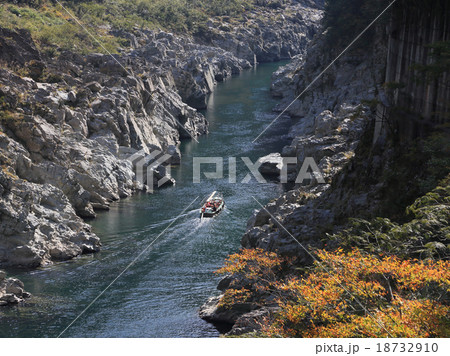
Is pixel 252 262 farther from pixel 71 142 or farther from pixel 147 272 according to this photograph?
pixel 71 142

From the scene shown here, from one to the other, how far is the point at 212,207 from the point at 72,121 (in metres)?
14.8

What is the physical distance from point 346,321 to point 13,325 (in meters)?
15.8

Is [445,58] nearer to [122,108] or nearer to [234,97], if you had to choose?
[122,108]

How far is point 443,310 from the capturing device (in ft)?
48.9

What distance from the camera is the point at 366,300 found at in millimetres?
17281

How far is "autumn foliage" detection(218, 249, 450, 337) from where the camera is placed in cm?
1488

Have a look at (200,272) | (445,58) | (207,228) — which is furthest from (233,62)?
(445,58)

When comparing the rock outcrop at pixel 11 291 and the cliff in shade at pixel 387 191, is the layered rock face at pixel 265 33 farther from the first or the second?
the rock outcrop at pixel 11 291

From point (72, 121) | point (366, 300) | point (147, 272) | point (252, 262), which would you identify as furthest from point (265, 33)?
point (366, 300)

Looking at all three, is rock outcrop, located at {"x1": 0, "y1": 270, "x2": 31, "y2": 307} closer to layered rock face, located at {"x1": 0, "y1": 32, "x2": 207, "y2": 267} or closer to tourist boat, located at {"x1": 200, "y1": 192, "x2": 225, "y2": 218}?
layered rock face, located at {"x1": 0, "y1": 32, "x2": 207, "y2": 267}

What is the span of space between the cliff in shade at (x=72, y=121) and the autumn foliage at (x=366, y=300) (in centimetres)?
1862

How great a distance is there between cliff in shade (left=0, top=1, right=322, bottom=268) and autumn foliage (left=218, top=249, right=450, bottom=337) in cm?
1862

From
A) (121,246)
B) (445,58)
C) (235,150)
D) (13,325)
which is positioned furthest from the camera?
(235,150)

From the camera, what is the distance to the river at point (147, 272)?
87.7ft
